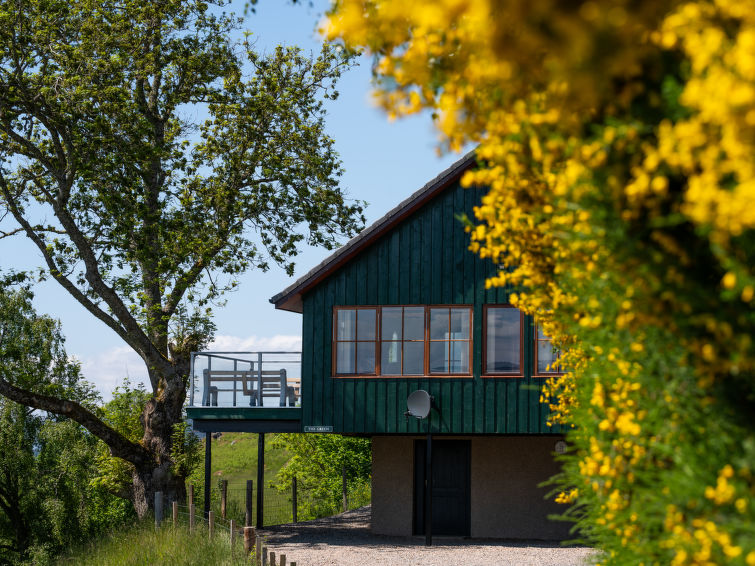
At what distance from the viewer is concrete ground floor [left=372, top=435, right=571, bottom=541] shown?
19.2m

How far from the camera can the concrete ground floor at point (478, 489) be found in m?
19.2

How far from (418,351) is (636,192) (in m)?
14.7

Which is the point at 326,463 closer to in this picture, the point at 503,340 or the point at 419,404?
the point at 419,404

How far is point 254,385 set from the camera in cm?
1911

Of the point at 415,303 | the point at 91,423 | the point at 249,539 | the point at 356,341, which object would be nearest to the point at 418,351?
the point at 415,303

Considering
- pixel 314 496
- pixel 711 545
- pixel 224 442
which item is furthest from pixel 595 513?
pixel 224 442

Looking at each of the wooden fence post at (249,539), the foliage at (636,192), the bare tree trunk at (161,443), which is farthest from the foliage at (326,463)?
the foliage at (636,192)

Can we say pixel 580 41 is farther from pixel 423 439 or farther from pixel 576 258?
pixel 423 439

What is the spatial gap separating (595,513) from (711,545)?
6.45 feet

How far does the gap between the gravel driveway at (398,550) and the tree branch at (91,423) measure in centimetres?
376

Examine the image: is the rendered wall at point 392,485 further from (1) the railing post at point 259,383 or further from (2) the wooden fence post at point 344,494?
(2) the wooden fence post at point 344,494

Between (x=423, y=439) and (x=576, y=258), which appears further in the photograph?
(x=423, y=439)

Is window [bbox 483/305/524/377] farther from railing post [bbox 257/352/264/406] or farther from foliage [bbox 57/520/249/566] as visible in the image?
foliage [bbox 57/520/249/566]

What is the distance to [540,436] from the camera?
61.7 ft
